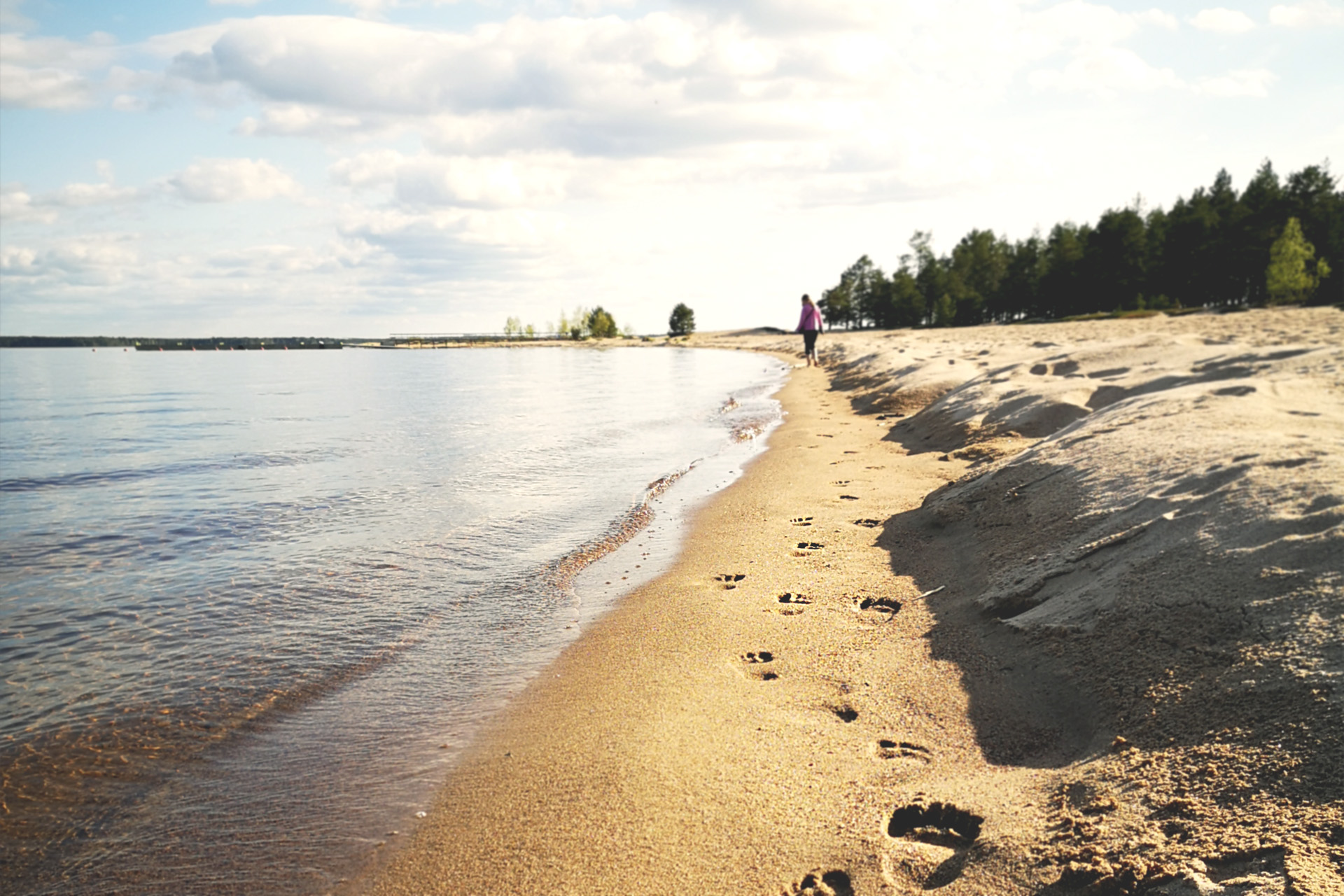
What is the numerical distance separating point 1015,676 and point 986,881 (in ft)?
5.82

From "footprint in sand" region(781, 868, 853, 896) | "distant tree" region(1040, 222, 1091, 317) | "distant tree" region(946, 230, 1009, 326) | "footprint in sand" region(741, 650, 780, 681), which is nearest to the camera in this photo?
"footprint in sand" region(781, 868, 853, 896)

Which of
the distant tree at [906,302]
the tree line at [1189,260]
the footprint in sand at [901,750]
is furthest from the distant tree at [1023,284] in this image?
the footprint in sand at [901,750]

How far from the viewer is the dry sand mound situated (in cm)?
261

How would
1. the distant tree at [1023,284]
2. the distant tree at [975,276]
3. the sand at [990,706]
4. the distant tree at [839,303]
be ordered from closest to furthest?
the sand at [990,706]
the distant tree at [1023,284]
the distant tree at [975,276]
the distant tree at [839,303]

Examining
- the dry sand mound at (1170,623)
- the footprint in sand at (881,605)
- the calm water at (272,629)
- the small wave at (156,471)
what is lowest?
the calm water at (272,629)

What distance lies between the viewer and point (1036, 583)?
5.13m

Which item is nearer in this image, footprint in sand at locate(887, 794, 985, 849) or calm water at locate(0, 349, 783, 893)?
footprint in sand at locate(887, 794, 985, 849)

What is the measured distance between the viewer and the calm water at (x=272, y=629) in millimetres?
3842

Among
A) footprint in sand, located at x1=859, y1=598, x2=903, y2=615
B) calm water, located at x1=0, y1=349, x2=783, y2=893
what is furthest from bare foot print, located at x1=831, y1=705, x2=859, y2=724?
calm water, located at x1=0, y1=349, x2=783, y2=893

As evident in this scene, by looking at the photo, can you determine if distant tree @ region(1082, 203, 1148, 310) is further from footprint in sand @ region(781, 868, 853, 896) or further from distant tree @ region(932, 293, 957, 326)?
footprint in sand @ region(781, 868, 853, 896)

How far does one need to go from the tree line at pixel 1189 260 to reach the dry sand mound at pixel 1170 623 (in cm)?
5425

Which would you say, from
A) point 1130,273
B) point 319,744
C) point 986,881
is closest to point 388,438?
point 319,744

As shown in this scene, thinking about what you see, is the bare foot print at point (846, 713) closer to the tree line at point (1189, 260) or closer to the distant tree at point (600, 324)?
the tree line at point (1189, 260)

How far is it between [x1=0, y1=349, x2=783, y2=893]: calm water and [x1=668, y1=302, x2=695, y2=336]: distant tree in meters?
154
